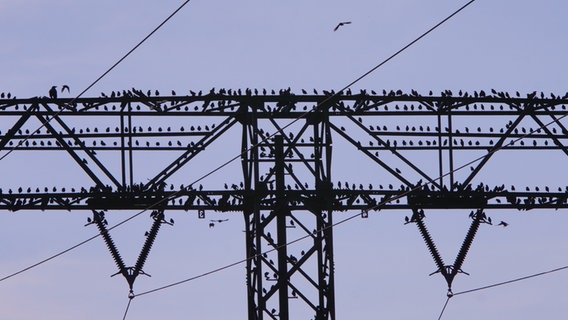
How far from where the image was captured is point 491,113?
32.2 metres

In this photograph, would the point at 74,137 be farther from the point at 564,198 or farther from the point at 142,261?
the point at 564,198

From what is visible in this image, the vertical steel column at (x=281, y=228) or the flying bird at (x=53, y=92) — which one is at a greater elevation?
the flying bird at (x=53, y=92)

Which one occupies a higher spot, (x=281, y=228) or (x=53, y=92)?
(x=53, y=92)

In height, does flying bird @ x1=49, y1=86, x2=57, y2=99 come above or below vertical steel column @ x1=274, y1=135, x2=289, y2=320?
above

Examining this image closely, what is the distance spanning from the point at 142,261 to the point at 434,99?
677 cm

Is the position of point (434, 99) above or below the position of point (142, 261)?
above

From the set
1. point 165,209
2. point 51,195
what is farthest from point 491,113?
point 51,195

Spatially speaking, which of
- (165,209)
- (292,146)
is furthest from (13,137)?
(292,146)

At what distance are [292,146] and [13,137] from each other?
551 cm

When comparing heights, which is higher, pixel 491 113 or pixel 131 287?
pixel 491 113

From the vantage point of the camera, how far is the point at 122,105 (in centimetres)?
3072

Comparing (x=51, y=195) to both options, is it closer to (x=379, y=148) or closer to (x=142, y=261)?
(x=142, y=261)

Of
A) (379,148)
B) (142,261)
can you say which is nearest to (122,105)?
(142,261)

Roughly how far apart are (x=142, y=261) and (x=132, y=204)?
1.63 meters
